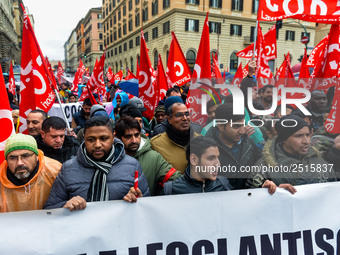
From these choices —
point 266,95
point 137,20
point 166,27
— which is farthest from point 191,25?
point 266,95

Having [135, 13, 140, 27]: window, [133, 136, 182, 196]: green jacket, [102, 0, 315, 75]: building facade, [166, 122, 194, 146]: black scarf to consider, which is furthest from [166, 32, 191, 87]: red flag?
[135, 13, 140, 27]: window

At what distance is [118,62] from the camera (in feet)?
178

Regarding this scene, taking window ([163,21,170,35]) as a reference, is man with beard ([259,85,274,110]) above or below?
below

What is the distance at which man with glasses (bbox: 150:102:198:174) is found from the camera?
105 inches

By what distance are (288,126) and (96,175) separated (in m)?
1.52

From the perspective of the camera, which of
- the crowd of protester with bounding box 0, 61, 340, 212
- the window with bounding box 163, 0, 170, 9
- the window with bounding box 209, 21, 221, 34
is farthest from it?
the window with bounding box 209, 21, 221, 34

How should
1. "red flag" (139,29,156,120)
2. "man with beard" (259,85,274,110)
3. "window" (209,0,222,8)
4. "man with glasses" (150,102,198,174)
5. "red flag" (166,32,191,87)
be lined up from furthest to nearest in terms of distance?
"window" (209,0,222,8) < "red flag" (166,32,191,87) < "red flag" (139,29,156,120) < "man with beard" (259,85,274,110) < "man with glasses" (150,102,198,174)

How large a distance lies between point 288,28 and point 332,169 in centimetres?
3930

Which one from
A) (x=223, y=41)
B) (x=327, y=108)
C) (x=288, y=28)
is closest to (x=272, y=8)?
(x=327, y=108)

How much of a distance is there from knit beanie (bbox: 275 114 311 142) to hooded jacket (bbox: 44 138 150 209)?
121 cm

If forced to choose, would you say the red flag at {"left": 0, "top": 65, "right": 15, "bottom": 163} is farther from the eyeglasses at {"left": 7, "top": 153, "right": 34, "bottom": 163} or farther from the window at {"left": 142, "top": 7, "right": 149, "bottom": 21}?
the window at {"left": 142, "top": 7, "right": 149, "bottom": 21}

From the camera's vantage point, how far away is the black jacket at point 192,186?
2.01 meters

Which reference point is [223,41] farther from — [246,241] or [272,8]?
[246,241]

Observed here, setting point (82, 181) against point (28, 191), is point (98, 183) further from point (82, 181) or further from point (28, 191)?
point (28, 191)
